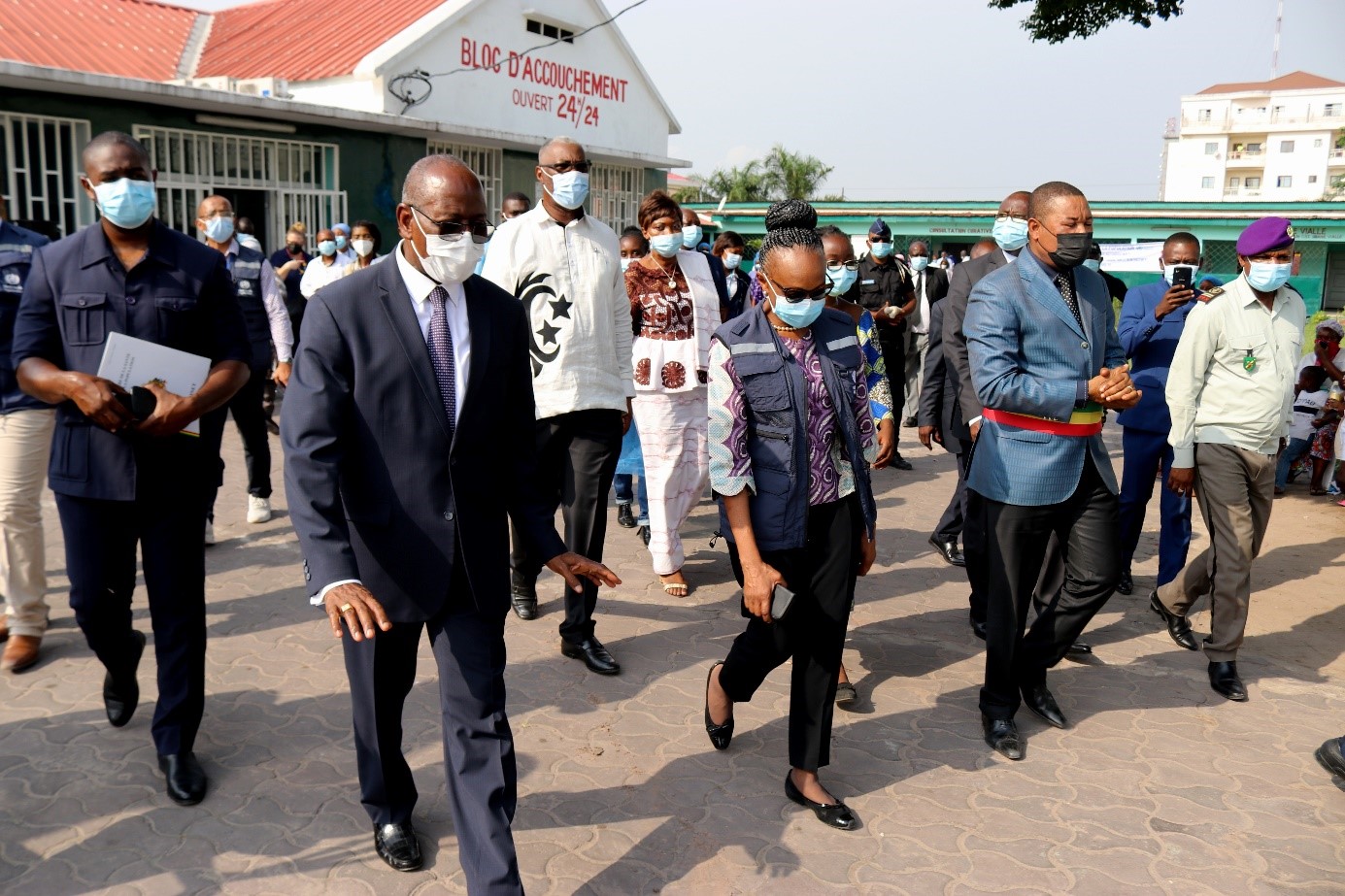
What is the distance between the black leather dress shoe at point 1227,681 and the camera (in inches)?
198

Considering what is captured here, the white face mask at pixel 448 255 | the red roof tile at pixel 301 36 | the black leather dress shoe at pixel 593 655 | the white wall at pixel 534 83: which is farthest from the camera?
the white wall at pixel 534 83

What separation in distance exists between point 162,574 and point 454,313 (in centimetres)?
160

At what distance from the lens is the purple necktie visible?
302 centimetres

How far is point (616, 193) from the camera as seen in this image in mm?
23625

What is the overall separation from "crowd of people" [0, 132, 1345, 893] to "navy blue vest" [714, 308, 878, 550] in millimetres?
10

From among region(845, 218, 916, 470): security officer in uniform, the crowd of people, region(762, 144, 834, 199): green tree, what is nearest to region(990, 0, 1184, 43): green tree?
region(845, 218, 916, 470): security officer in uniform

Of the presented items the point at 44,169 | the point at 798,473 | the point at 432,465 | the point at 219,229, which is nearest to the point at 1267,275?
the point at 798,473

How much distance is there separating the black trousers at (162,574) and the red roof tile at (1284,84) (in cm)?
9615

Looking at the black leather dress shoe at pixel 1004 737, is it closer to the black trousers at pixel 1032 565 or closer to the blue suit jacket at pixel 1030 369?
the black trousers at pixel 1032 565

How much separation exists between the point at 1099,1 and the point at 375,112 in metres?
10.7

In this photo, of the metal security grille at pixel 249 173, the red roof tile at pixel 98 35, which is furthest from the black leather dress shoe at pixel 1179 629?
the red roof tile at pixel 98 35

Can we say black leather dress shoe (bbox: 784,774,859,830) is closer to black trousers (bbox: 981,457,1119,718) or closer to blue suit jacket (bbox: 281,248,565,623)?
black trousers (bbox: 981,457,1119,718)

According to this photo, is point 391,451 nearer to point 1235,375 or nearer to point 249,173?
point 1235,375

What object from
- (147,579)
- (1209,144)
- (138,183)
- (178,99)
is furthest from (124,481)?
(1209,144)
